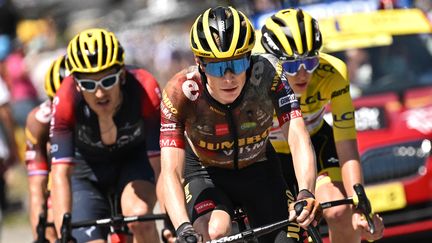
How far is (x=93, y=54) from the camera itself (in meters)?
7.84

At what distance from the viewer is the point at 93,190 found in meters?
8.28

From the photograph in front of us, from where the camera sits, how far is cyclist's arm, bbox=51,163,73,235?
7.52m

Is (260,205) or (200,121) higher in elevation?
(200,121)

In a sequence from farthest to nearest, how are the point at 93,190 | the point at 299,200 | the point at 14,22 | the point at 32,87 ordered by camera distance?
the point at 14,22 → the point at 32,87 → the point at 93,190 → the point at 299,200

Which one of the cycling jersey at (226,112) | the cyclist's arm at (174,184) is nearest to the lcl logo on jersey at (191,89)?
the cycling jersey at (226,112)

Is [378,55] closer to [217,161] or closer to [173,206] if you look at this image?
[217,161]

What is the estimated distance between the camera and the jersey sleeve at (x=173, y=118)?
6535 millimetres

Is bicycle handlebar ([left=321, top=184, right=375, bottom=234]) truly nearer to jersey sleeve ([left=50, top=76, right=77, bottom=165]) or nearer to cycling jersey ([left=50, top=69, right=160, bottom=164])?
cycling jersey ([left=50, top=69, right=160, bottom=164])

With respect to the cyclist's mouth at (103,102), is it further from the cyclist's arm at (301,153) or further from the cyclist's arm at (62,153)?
the cyclist's arm at (301,153)

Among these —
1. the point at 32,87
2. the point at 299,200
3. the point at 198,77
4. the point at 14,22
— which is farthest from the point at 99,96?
the point at 14,22

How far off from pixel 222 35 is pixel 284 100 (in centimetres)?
56

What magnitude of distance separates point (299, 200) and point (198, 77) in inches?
39.7

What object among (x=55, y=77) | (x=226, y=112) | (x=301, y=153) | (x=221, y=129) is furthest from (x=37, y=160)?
(x=301, y=153)

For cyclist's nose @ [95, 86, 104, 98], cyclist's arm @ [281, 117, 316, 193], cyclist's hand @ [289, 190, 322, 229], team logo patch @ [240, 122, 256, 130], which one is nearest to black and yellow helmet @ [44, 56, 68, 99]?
cyclist's nose @ [95, 86, 104, 98]
